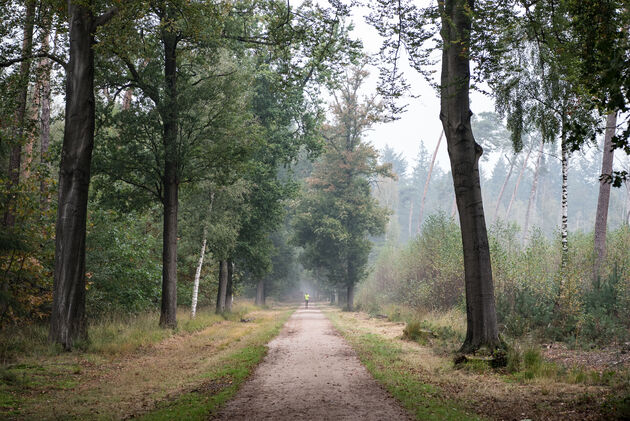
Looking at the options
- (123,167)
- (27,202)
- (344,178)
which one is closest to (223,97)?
(123,167)

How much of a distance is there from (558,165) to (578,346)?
260ft

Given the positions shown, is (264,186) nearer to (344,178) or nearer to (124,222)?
(124,222)

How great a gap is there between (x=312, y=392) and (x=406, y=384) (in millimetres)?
1774

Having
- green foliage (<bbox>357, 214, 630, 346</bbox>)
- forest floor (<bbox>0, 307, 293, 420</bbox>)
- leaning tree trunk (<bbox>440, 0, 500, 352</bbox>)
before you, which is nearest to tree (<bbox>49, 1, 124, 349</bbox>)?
forest floor (<bbox>0, 307, 293, 420</bbox>)

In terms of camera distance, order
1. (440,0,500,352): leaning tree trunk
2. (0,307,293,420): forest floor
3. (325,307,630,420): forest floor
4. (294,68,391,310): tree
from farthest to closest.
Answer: (294,68,391,310): tree < (440,0,500,352): leaning tree trunk < (0,307,293,420): forest floor < (325,307,630,420): forest floor

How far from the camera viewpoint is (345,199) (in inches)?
1474

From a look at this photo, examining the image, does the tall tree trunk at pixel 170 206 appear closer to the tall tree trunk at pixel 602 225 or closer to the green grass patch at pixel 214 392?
the green grass patch at pixel 214 392

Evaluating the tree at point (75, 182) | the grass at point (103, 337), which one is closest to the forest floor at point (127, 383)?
the grass at point (103, 337)

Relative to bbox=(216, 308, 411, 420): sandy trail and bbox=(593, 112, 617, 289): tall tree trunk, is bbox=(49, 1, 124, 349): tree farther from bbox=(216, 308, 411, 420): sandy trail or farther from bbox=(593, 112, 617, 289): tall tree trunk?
bbox=(593, 112, 617, 289): tall tree trunk

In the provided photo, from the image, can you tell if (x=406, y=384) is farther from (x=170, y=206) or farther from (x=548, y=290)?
(x=170, y=206)

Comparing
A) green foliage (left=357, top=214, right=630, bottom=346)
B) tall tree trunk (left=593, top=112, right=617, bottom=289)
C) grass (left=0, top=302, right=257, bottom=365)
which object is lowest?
Answer: grass (left=0, top=302, right=257, bottom=365)

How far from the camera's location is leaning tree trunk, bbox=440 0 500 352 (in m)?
10.2

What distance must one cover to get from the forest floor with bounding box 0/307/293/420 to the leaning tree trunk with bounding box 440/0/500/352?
5193mm

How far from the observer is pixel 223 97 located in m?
16.5
